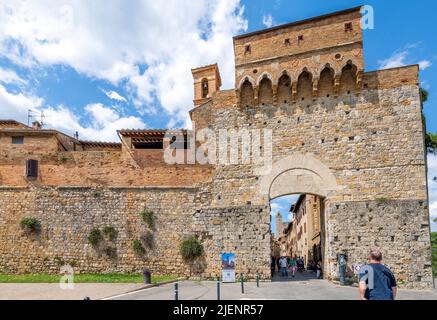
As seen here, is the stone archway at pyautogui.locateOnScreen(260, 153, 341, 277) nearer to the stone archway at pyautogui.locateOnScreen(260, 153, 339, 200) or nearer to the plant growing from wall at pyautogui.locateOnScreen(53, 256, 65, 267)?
the stone archway at pyautogui.locateOnScreen(260, 153, 339, 200)

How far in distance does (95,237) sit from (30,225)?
11.3 ft

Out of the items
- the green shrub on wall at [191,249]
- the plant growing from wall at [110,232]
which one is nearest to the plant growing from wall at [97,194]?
the plant growing from wall at [110,232]

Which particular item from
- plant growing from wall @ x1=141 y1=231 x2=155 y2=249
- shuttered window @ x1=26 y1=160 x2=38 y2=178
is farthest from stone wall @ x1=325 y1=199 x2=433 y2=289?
shuttered window @ x1=26 y1=160 x2=38 y2=178

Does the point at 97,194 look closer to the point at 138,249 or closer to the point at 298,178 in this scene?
the point at 138,249

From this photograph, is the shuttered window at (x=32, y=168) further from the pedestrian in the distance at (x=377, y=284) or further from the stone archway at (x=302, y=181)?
the pedestrian in the distance at (x=377, y=284)

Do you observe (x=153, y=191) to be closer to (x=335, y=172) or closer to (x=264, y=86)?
(x=264, y=86)

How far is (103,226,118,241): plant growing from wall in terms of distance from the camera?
16750mm

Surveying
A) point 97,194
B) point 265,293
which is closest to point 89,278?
point 97,194

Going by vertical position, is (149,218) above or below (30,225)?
above

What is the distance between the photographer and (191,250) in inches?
626

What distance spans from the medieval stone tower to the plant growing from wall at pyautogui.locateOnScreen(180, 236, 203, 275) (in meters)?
0.31

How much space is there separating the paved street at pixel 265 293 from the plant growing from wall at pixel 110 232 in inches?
176
